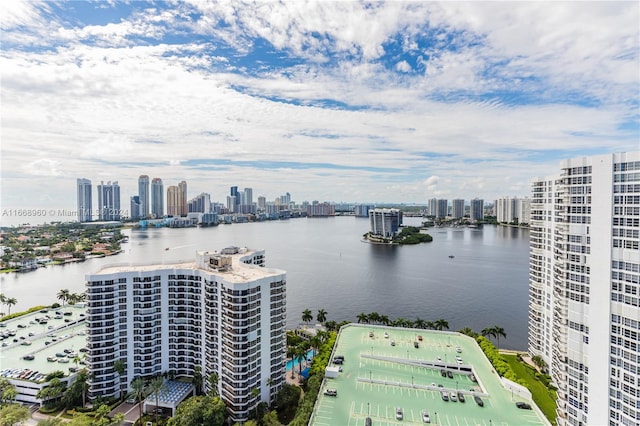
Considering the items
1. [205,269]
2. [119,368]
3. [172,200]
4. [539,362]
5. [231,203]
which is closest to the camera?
[119,368]

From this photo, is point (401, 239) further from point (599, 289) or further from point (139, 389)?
point (599, 289)

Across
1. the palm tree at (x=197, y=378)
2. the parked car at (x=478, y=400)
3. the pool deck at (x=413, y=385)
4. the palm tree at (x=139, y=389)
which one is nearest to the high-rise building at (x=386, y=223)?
the pool deck at (x=413, y=385)

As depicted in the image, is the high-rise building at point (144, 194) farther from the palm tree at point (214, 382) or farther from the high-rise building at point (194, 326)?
the palm tree at point (214, 382)

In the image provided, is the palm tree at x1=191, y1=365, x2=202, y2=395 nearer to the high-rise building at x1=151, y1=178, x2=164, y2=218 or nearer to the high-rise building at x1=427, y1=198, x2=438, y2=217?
the high-rise building at x1=151, y1=178, x2=164, y2=218

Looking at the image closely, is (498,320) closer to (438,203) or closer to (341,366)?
(341,366)

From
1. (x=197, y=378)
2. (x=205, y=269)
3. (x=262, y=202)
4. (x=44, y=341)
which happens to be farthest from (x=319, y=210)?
(x=197, y=378)

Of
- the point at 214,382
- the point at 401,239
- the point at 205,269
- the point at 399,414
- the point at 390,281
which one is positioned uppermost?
the point at 205,269
